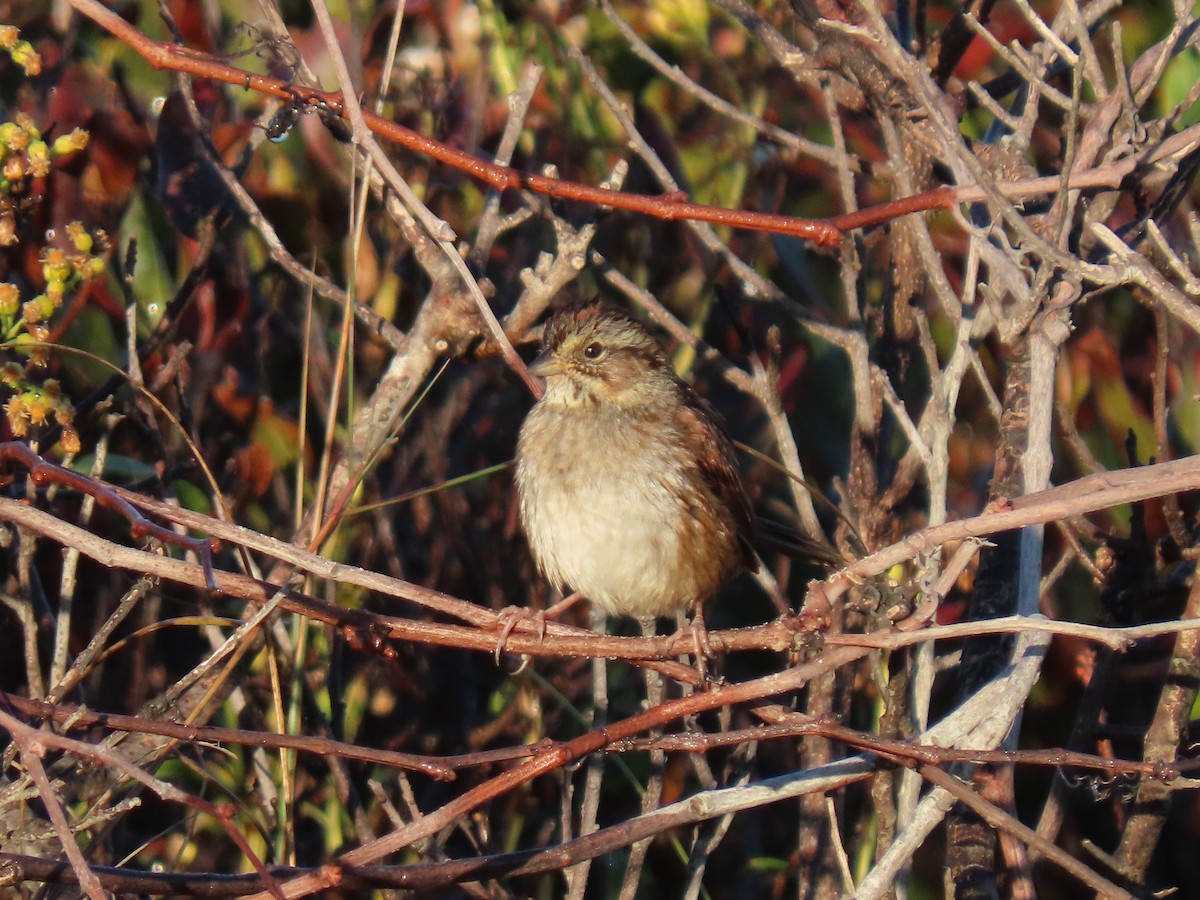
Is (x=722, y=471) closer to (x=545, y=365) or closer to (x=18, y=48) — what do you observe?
(x=545, y=365)

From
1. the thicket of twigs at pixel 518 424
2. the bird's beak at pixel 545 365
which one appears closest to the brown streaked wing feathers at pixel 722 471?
the thicket of twigs at pixel 518 424

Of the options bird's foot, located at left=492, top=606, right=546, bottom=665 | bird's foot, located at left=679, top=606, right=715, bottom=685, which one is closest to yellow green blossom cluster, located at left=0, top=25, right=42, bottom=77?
bird's foot, located at left=492, top=606, right=546, bottom=665

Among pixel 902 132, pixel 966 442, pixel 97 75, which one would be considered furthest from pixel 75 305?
pixel 966 442

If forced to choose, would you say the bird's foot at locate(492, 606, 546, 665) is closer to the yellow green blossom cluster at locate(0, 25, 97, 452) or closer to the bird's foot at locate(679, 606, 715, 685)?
the bird's foot at locate(679, 606, 715, 685)

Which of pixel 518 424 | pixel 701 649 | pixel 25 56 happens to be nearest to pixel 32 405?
pixel 25 56

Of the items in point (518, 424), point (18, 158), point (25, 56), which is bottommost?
point (518, 424)

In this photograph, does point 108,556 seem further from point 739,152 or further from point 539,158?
point 739,152

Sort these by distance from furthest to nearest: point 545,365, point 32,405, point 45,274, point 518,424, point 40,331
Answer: point 518,424
point 545,365
point 45,274
point 40,331
point 32,405
